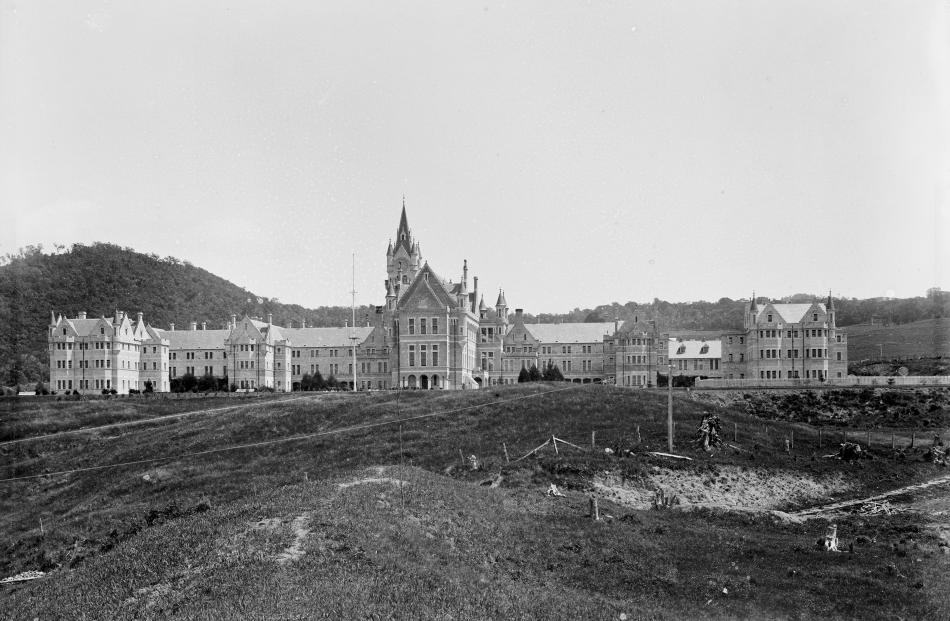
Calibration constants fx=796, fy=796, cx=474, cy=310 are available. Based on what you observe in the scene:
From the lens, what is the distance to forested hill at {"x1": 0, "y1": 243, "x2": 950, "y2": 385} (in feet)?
396

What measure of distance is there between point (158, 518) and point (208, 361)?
304 ft

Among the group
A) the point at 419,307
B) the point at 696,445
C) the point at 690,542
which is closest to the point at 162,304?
the point at 419,307

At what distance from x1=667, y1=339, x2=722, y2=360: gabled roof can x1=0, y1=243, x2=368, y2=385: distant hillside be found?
2307 inches

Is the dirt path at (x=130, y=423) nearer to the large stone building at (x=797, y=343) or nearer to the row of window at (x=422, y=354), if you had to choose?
the row of window at (x=422, y=354)

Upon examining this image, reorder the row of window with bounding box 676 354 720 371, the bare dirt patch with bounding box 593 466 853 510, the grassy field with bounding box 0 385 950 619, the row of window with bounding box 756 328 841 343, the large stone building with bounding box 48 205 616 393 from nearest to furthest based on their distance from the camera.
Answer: the grassy field with bounding box 0 385 950 619
the bare dirt patch with bounding box 593 466 853 510
the row of window with bounding box 756 328 841 343
the large stone building with bounding box 48 205 616 393
the row of window with bounding box 676 354 720 371

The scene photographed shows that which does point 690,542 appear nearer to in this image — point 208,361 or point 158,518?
point 158,518

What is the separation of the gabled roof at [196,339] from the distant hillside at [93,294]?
12.2m

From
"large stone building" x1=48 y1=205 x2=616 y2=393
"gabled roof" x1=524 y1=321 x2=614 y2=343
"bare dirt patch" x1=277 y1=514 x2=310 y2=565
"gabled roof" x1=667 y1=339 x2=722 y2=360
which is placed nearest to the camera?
"bare dirt patch" x1=277 y1=514 x2=310 y2=565

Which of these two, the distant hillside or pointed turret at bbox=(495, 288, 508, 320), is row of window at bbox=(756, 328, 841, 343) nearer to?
pointed turret at bbox=(495, 288, 508, 320)

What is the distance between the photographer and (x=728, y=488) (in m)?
33.5

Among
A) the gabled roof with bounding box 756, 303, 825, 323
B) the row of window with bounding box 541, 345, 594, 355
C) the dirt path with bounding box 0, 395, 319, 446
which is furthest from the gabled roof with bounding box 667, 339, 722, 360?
the dirt path with bounding box 0, 395, 319, 446

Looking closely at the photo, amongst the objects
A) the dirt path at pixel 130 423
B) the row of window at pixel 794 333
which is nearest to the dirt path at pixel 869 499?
the dirt path at pixel 130 423

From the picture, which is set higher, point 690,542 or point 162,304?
point 162,304

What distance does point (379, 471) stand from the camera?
28.2 metres
